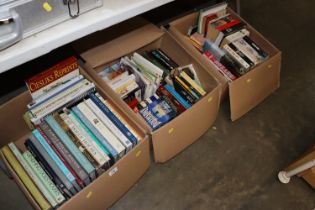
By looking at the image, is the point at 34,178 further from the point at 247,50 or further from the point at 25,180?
the point at 247,50

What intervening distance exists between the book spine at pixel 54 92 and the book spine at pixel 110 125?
0.10m

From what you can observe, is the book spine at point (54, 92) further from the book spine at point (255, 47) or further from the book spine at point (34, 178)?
the book spine at point (255, 47)

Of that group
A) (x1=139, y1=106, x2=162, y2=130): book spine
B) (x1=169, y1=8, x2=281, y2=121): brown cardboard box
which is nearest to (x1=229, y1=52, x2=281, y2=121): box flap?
(x1=169, y1=8, x2=281, y2=121): brown cardboard box

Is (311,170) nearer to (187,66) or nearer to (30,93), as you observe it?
(187,66)

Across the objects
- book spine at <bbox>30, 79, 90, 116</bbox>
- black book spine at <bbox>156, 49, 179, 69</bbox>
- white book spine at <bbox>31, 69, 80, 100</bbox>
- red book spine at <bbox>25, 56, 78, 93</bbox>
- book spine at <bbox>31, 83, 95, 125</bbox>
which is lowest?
black book spine at <bbox>156, 49, 179, 69</bbox>

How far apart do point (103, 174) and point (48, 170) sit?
0.21 metres

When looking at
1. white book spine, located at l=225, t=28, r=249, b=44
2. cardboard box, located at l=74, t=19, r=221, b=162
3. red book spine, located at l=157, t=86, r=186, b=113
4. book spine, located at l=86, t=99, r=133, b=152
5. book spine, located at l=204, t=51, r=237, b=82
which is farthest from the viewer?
white book spine, located at l=225, t=28, r=249, b=44

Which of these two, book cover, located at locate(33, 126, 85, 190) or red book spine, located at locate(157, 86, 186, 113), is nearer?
book cover, located at locate(33, 126, 85, 190)

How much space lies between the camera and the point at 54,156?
1.17 m

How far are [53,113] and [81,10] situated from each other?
43 cm

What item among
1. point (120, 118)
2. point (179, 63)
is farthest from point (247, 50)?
point (120, 118)

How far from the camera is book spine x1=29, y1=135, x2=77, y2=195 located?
1.12 metres

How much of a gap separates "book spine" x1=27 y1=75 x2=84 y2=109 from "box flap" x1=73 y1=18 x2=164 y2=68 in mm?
129

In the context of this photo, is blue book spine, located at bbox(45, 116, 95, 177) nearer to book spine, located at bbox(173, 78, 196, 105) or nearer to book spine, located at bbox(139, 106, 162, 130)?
book spine, located at bbox(139, 106, 162, 130)
